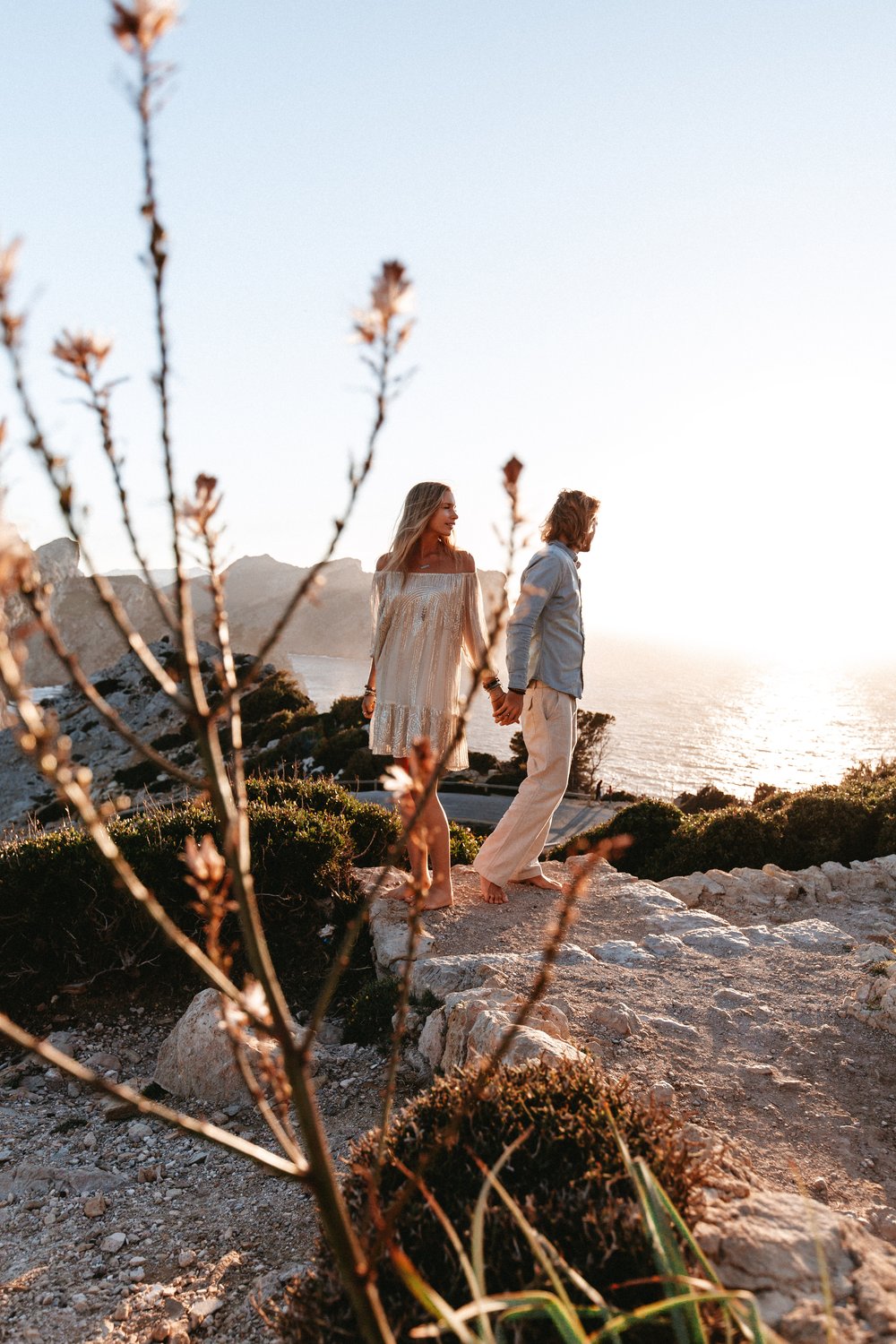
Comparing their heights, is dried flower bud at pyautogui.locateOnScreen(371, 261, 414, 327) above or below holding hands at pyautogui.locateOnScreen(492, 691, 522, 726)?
above

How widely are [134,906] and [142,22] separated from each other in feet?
16.8

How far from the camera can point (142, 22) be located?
95 centimetres

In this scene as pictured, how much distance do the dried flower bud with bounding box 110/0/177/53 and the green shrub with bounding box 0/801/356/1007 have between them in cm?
471

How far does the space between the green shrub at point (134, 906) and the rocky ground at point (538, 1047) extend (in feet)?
1.13

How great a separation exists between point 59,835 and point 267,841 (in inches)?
53.1

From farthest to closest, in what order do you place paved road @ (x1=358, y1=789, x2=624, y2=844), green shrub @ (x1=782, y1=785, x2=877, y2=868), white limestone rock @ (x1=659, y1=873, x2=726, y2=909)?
paved road @ (x1=358, y1=789, x2=624, y2=844) → green shrub @ (x1=782, y1=785, x2=877, y2=868) → white limestone rock @ (x1=659, y1=873, x2=726, y2=909)

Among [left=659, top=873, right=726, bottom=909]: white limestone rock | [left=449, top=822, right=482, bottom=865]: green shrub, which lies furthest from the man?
[left=449, top=822, right=482, bottom=865]: green shrub

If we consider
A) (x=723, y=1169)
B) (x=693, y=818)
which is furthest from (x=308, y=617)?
(x=723, y=1169)

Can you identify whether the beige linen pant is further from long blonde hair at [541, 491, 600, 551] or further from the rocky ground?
long blonde hair at [541, 491, 600, 551]

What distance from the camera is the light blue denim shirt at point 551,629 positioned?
4.87 m

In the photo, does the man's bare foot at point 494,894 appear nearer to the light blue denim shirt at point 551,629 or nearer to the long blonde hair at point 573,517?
the light blue denim shirt at point 551,629

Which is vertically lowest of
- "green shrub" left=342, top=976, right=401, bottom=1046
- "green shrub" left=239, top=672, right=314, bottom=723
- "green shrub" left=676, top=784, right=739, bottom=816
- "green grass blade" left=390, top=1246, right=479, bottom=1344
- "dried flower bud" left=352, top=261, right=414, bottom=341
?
"green shrub" left=676, top=784, right=739, bottom=816

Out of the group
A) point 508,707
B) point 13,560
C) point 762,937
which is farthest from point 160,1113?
point 762,937

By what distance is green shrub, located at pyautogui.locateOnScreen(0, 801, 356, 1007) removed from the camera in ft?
16.6
